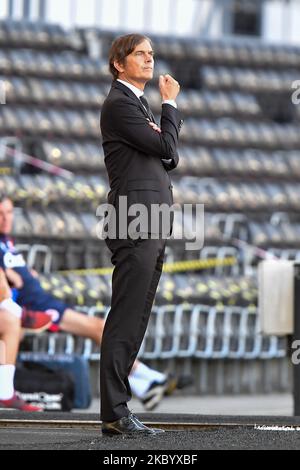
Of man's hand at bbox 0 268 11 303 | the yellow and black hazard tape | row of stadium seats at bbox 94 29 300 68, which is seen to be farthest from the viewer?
row of stadium seats at bbox 94 29 300 68

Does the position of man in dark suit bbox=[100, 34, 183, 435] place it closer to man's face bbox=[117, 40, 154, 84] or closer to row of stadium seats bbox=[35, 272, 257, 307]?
man's face bbox=[117, 40, 154, 84]

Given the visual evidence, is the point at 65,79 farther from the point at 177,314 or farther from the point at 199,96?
the point at 177,314

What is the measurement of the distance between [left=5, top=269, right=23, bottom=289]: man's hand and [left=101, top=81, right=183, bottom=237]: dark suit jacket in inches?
145

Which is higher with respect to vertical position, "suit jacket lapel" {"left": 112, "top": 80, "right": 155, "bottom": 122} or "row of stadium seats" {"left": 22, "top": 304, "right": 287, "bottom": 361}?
"suit jacket lapel" {"left": 112, "top": 80, "right": 155, "bottom": 122}

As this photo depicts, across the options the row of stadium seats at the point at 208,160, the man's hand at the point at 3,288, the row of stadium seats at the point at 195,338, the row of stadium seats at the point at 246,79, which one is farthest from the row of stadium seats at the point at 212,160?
the man's hand at the point at 3,288

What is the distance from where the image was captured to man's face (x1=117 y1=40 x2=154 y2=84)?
4922mm

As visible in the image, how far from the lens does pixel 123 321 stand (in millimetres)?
4832

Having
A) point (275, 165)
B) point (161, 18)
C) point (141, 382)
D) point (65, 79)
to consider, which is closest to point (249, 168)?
point (275, 165)

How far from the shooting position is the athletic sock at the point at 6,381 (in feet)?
26.1

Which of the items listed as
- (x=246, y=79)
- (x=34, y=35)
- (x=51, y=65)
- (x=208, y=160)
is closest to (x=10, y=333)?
(x=208, y=160)

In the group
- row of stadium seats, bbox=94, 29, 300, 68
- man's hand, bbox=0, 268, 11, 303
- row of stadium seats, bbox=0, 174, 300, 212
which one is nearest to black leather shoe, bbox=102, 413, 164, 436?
man's hand, bbox=0, 268, 11, 303

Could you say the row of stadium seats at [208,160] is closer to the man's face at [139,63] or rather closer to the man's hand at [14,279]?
the man's hand at [14,279]

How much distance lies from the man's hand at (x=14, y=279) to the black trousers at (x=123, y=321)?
3.73 metres

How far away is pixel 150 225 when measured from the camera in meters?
4.84
